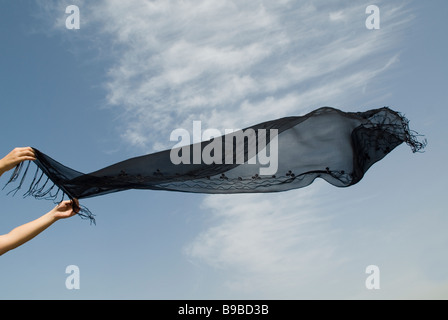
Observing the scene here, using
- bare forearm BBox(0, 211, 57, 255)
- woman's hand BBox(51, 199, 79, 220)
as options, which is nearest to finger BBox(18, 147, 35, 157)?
woman's hand BBox(51, 199, 79, 220)

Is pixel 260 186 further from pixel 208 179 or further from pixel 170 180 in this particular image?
pixel 170 180

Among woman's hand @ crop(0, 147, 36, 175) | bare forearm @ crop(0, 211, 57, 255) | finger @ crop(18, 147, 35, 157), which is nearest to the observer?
bare forearm @ crop(0, 211, 57, 255)

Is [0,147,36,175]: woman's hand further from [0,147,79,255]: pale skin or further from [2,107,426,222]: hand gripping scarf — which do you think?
[2,107,426,222]: hand gripping scarf

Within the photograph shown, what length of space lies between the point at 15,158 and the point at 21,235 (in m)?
0.71

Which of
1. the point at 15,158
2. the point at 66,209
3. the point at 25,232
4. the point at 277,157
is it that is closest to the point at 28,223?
the point at 25,232

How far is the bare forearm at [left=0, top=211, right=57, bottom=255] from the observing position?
12.9 ft

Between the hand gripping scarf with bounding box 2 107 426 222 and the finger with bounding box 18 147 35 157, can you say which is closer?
the finger with bounding box 18 147 35 157

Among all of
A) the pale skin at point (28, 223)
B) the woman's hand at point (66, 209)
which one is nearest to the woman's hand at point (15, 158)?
the pale skin at point (28, 223)

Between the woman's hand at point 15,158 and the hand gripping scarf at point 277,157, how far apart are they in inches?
27.2

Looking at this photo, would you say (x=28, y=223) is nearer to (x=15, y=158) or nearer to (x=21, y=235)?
→ (x=21, y=235)

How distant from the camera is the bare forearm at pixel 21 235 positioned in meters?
3.94

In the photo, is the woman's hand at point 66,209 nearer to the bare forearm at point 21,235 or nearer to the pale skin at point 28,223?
the pale skin at point 28,223

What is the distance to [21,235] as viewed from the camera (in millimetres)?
3953

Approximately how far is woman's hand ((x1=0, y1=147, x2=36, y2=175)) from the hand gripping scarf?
69cm
